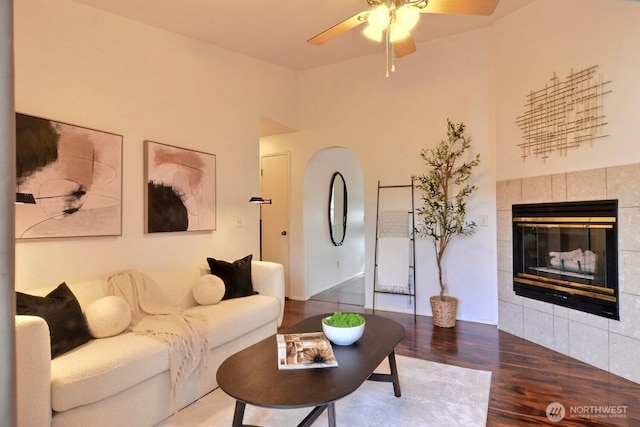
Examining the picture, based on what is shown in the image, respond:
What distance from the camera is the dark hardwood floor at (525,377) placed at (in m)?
2.07

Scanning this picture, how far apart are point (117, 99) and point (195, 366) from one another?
215cm

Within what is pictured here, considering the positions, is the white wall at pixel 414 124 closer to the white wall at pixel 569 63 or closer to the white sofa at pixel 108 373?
the white wall at pixel 569 63

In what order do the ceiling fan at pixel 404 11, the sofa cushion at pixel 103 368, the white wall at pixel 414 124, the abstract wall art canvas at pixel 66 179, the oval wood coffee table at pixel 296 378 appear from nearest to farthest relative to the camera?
the oval wood coffee table at pixel 296 378, the sofa cushion at pixel 103 368, the ceiling fan at pixel 404 11, the abstract wall art canvas at pixel 66 179, the white wall at pixel 414 124

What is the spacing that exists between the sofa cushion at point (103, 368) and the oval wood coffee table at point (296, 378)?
546 mm

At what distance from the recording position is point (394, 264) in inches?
166

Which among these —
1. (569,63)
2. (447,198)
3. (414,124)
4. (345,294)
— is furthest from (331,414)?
(345,294)

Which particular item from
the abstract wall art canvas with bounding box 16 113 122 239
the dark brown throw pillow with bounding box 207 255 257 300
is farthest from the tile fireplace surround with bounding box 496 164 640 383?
the abstract wall art canvas with bounding box 16 113 122 239

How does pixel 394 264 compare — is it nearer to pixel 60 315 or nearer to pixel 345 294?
pixel 345 294

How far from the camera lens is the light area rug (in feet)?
6.59

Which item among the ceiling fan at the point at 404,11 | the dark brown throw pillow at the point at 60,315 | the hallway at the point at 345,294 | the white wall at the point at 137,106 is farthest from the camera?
the hallway at the point at 345,294

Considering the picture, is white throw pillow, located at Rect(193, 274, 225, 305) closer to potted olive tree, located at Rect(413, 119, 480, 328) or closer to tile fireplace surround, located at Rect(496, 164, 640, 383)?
potted olive tree, located at Rect(413, 119, 480, 328)

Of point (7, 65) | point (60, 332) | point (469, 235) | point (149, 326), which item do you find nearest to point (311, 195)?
point (469, 235)

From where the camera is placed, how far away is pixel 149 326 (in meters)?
2.29

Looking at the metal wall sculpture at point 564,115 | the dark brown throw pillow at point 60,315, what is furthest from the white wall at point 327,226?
the dark brown throw pillow at point 60,315
